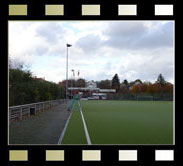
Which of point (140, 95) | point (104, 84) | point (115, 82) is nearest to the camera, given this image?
point (140, 95)

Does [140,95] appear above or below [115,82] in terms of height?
below

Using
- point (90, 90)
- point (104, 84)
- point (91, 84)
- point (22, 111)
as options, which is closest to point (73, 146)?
point (22, 111)

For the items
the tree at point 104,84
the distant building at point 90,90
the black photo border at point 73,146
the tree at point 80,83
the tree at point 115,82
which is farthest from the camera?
the tree at point 115,82

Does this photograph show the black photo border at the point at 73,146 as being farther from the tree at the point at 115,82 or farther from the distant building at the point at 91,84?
the tree at the point at 115,82

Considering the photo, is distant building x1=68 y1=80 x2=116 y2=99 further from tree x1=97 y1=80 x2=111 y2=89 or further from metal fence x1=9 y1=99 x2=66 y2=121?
metal fence x1=9 y1=99 x2=66 y2=121

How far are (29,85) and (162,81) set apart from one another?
63810 millimetres

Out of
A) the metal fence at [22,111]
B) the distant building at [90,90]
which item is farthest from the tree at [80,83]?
the metal fence at [22,111]

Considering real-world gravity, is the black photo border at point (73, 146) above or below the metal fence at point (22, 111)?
above

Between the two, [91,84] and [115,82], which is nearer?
[91,84]

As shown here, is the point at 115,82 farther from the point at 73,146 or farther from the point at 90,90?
the point at 73,146

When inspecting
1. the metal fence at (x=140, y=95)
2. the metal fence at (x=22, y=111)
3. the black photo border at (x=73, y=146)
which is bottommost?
the metal fence at (x=140, y=95)

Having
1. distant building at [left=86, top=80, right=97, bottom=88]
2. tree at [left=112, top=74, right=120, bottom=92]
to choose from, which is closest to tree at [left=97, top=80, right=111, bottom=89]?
distant building at [left=86, top=80, right=97, bottom=88]
